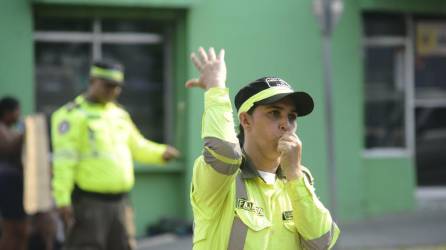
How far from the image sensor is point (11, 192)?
920 centimetres

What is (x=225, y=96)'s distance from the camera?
3.52 meters

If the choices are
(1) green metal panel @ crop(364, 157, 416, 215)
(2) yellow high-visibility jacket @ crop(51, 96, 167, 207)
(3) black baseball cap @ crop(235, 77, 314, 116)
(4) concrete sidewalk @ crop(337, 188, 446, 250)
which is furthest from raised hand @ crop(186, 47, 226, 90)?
(1) green metal panel @ crop(364, 157, 416, 215)

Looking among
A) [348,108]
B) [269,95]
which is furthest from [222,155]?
[348,108]

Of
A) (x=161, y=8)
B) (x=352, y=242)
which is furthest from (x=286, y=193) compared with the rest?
(x=161, y=8)

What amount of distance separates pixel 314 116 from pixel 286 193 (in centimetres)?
830

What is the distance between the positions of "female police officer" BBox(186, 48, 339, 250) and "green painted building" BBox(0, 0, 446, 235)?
7020 millimetres

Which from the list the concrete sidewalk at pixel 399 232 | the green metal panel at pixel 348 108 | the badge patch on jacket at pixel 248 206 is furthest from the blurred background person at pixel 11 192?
the badge patch on jacket at pixel 248 206

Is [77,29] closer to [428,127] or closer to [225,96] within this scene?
[428,127]

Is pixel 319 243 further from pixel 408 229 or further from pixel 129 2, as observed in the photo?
pixel 408 229

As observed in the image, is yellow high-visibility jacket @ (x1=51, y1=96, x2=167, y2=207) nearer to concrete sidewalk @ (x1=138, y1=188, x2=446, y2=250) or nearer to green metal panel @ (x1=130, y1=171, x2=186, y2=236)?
concrete sidewalk @ (x1=138, y1=188, x2=446, y2=250)

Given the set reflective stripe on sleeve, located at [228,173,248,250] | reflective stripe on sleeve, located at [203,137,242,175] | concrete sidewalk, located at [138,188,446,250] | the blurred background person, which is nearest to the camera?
reflective stripe on sleeve, located at [203,137,242,175]

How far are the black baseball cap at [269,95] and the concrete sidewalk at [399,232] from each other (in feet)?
21.7

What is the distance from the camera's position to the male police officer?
7422 mm

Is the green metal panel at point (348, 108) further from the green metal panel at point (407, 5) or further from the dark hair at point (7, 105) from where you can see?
the dark hair at point (7, 105)
